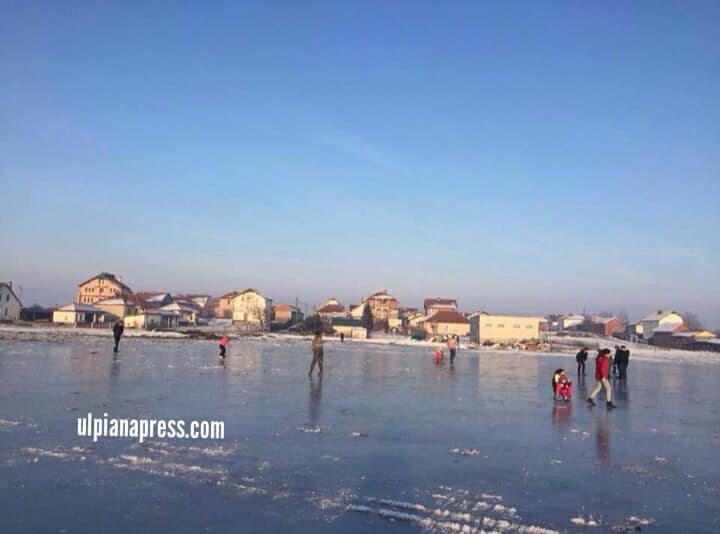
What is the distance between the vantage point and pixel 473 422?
11.7m

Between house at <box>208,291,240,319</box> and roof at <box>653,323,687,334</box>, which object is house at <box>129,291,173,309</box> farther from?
roof at <box>653,323,687,334</box>

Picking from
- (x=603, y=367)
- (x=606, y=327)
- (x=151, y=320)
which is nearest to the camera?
(x=603, y=367)

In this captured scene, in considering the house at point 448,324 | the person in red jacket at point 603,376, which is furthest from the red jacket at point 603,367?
the house at point 448,324

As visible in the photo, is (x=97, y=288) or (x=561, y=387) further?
(x=97, y=288)

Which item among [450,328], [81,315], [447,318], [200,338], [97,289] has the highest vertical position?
[97,289]

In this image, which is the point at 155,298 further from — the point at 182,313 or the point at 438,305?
the point at 438,305

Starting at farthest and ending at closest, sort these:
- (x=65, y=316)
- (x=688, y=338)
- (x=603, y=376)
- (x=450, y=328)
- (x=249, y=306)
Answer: (x=249, y=306)
(x=450, y=328)
(x=688, y=338)
(x=65, y=316)
(x=603, y=376)

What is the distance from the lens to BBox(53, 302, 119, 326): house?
85.6 metres

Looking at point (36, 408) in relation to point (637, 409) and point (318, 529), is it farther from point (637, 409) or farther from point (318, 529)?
point (637, 409)

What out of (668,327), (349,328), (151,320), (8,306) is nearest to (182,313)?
(151,320)

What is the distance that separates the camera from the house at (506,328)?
77625 mm

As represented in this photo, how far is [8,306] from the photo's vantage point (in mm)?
87500

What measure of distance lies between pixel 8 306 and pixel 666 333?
119 meters

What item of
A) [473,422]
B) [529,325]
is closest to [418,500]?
[473,422]
